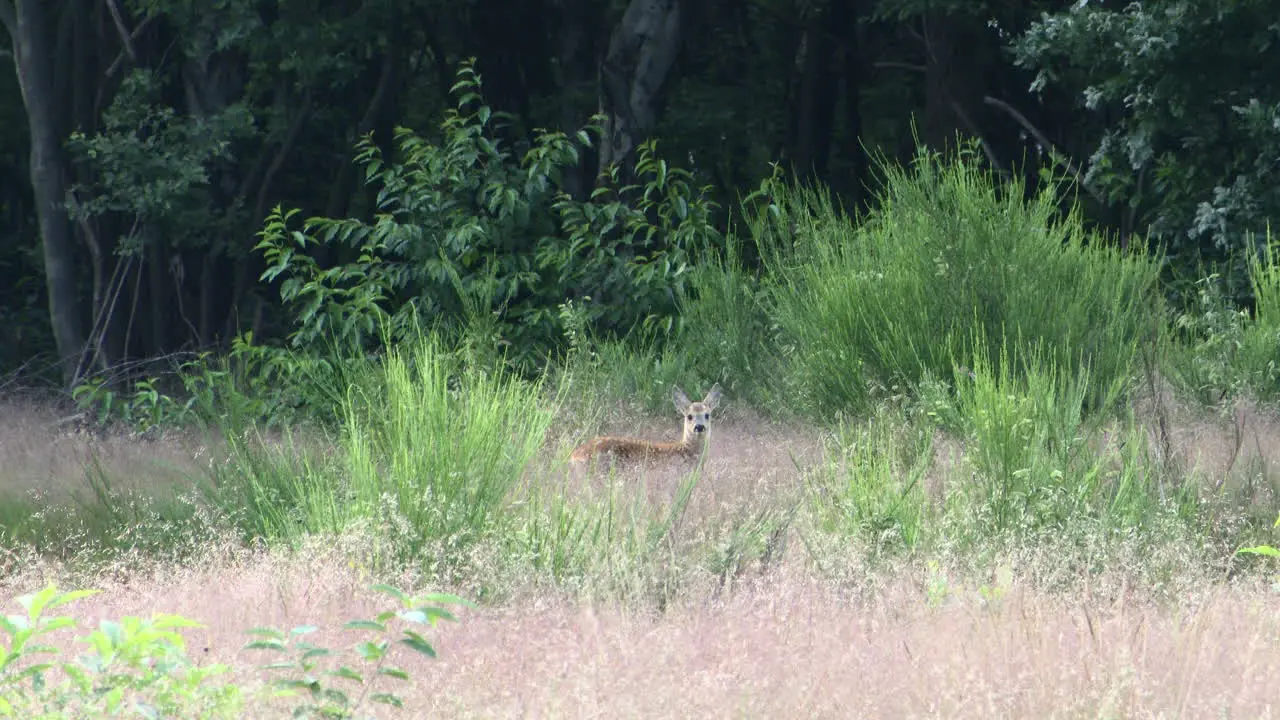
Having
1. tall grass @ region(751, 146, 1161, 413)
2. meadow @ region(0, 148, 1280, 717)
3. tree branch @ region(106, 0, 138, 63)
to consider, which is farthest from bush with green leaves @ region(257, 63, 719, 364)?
tree branch @ region(106, 0, 138, 63)

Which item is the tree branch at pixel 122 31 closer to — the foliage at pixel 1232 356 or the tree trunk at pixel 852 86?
the tree trunk at pixel 852 86

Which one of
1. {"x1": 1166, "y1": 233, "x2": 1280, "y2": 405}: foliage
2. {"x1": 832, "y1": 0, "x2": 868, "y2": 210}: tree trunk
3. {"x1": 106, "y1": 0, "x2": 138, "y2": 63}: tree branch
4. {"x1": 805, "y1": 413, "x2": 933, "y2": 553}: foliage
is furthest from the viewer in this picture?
{"x1": 832, "y1": 0, "x2": 868, "y2": 210}: tree trunk

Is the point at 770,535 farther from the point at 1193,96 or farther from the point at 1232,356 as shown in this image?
the point at 1193,96

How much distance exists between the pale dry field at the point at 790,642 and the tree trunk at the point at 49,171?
9141mm

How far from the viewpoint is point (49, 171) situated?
49.3 feet

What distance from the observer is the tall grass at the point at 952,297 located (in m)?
9.44


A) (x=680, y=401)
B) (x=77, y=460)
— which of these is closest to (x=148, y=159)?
(x=77, y=460)

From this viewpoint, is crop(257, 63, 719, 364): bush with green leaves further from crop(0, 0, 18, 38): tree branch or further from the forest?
crop(0, 0, 18, 38): tree branch

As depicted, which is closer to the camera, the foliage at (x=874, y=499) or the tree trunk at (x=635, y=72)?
the foliage at (x=874, y=499)

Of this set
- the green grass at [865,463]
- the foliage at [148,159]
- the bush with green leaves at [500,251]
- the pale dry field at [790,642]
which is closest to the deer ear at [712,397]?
the green grass at [865,463]

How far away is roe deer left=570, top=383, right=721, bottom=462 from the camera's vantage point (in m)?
8.28

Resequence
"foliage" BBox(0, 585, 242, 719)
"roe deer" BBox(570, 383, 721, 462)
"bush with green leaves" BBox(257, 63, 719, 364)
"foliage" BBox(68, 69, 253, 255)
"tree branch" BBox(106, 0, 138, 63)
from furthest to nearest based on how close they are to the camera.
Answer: "tree branch" BBox(106, 0, 138, 63)
"foliage" BBox(68, 69, 253, 255)
"bush with green leaves" BBox(257, 63, 719, 364)
"roe deer" BBox(570, 383, 721, 462)
"foliage" BBox(0, 585, 242, 719)

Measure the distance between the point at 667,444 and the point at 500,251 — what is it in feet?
16.7

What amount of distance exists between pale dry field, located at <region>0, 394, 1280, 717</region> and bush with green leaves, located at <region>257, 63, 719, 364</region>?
6.23 m
